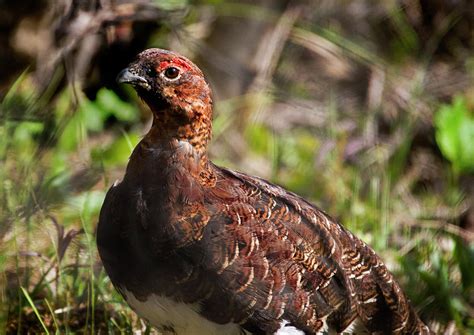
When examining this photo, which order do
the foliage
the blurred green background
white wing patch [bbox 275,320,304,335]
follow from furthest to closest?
the foliage, the blurred green background, white wing patch [bbox 275,320,304,335]

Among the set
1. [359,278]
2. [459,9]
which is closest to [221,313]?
[359,278]

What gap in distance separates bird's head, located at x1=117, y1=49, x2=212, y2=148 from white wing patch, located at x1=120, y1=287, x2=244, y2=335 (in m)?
0.63

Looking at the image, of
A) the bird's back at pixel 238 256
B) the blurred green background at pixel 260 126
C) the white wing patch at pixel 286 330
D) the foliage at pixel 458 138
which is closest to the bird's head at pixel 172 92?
the bird's back at pixel 238 256

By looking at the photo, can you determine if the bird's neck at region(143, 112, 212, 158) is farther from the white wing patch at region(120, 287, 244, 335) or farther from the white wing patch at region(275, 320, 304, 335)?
the white wing patch at region(275, 320, 304, 335)

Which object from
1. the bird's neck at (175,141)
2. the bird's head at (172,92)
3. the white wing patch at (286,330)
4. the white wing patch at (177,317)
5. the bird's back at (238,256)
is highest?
the bird's head at (172,92)

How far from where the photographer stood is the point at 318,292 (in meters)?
3.58

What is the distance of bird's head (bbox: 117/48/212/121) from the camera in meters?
3.33

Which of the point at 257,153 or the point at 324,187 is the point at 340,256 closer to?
the point at 324,187

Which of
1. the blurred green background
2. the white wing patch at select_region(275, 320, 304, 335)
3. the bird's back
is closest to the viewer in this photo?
the bird's back

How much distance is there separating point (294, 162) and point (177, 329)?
3.11m

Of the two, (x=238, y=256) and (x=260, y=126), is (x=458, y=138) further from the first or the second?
(x=238, y=256)

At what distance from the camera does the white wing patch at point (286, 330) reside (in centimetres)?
340

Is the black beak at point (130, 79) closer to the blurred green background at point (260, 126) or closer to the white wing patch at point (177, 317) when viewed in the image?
the blurred green background at point (260, 126)

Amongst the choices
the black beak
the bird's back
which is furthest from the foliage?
the black beak
